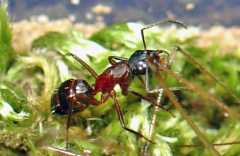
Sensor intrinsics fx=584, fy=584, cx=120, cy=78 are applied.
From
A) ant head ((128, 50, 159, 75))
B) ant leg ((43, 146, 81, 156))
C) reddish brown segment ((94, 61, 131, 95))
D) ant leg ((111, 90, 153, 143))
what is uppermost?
ant head ((128, 50, 159, 75))

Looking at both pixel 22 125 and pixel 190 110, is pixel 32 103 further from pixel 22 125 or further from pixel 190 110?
pixel 190 110

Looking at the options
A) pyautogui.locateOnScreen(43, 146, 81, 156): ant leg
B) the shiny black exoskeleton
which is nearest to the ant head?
the shiny black exoskeleton

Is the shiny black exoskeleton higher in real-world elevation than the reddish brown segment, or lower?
higher

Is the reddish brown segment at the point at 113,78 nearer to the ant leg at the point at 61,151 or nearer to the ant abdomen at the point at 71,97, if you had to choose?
the ant abdomen at the point at 71,97

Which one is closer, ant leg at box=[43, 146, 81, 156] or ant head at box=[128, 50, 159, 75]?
ant leg at box=[43, 146, 81, 156]

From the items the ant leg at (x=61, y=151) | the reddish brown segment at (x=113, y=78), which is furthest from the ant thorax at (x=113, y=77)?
the ant leg at (x=61, y=151)

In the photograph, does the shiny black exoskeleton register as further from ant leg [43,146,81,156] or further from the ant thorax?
ant leg [43,146,81,156]
